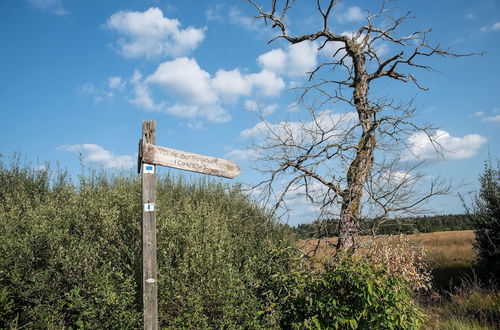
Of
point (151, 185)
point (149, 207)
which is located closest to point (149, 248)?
point (149, 207)

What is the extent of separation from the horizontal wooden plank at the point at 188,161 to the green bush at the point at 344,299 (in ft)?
6.21

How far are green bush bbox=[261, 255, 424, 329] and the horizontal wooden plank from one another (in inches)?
74.6

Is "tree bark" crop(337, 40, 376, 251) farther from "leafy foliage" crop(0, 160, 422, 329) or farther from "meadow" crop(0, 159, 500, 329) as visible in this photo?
"leafy foliage" crop(0, 160, 422, 329)

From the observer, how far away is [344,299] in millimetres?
6031

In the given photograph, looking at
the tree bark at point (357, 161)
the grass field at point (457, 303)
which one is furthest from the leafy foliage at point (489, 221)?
the tree bark at point (357, 161)

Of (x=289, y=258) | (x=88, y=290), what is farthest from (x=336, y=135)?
(x=88, y=290)

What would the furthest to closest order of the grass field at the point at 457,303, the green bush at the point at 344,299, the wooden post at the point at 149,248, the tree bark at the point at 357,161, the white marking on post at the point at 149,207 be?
1. the grass field at the point at 457,303
2. the tree bark at the point at 357,161
3. the green bush at the point at 344,299
4. the white marking on post at the point at 149,207
5. the wooden post at the point at 149,248

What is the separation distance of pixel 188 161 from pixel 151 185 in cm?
63

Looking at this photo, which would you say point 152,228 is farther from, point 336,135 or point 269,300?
point 336,135

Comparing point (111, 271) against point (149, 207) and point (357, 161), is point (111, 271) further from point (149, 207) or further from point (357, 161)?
point (357, 161)

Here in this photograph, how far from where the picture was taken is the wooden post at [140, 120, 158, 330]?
4918mm

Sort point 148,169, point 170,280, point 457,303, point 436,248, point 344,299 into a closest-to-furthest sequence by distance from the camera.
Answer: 1. point 148,169
2. point 170,280
3. point 344,299
4. point 457,303
5. point 436,248

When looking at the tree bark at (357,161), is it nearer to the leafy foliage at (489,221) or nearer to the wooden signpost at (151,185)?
the wooden signpost at (151,185)

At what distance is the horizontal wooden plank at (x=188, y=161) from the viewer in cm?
521
